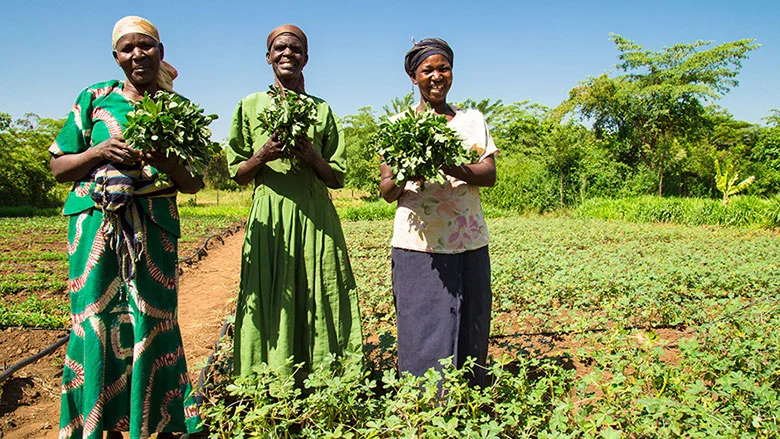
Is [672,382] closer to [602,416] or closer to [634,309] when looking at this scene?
[602,416]

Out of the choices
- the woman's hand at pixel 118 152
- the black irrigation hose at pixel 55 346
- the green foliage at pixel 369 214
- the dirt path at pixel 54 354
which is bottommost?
the dirt path at pixel 54 354

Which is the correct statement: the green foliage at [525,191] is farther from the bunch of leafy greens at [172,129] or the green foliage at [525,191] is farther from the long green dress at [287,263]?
the bunch of leafy greens at [172,129]

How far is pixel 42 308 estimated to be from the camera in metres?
5.74

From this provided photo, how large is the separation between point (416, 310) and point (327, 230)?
0.61 meters

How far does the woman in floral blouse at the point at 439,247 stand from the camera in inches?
97.7

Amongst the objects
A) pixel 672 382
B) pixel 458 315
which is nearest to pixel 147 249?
pixel 458 315

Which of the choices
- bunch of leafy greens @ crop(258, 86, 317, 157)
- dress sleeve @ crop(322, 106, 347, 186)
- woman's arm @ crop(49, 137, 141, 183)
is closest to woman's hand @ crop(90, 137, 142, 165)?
woman's arm @ crop(49, 137, 141, 183)

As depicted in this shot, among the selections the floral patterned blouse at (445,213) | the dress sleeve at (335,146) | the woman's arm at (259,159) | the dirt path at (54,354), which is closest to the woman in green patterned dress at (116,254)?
the woman's arm at (259,159)

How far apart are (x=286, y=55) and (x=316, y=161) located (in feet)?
1.77

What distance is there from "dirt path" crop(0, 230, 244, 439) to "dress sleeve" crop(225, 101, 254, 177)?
0.99 meters

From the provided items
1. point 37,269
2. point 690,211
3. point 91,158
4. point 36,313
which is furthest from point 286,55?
point 690,211

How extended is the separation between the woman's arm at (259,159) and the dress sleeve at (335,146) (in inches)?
12.1

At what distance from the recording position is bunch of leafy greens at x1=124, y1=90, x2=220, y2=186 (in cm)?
211

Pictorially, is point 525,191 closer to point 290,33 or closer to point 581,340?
point 581,340
